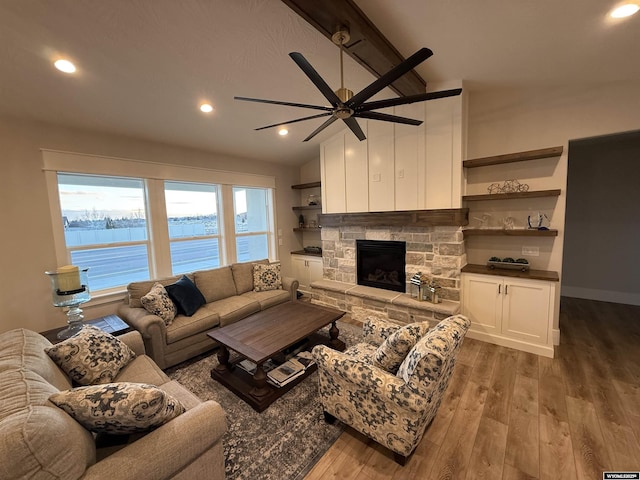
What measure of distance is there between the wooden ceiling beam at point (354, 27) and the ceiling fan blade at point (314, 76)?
1.53ft

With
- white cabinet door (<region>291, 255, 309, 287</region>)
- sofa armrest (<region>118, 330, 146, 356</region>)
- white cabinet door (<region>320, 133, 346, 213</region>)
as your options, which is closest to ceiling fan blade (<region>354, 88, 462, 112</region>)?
white cabinet door (<region>320, 133, 346, 213</region>)

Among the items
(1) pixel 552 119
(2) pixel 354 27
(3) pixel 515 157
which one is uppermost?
(2) pixel 354 27

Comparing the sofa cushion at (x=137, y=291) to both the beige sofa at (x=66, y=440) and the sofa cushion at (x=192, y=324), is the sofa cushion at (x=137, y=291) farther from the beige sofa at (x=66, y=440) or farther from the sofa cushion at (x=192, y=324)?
the beige sofa at (x=66, y=440)

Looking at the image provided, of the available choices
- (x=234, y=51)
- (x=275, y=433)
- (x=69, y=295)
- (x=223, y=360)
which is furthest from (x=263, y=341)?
(x=234, y=51)

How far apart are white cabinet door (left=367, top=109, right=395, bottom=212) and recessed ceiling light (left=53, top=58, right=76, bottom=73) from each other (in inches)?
129

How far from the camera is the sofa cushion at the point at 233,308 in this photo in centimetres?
325

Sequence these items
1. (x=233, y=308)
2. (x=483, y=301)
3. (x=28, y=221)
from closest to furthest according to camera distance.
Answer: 1. (x=28, y=221)
2. (x=483, y=301)
3. (x=233, y=308)

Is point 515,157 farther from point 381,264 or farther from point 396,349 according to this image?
point 396,349

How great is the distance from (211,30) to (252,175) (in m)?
2.85

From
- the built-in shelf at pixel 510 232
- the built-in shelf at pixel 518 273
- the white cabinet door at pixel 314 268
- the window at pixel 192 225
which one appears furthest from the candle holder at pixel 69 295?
the built-in shelf at pixel 510 232

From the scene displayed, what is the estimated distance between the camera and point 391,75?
153 cm

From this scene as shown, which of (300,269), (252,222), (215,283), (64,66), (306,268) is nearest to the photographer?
(64,66)

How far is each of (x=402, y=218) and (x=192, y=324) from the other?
295 cm

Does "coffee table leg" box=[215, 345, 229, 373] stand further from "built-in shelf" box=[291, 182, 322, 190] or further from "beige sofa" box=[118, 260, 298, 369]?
"built-in shelf" box=[291, 182, 322, 190]
